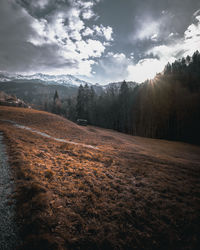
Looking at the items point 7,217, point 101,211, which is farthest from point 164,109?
point 7,217

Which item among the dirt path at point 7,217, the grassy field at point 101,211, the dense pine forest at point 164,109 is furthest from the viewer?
the dense pine forest at point 164,109

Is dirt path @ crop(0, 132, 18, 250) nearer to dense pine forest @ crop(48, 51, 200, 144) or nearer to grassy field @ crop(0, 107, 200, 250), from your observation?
grassy field @ crop(0, 107, 200, 250)

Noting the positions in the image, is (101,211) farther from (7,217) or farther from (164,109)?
(164,109)

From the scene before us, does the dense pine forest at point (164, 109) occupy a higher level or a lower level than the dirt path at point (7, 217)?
higher

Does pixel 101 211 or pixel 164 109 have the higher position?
pixel 164 109

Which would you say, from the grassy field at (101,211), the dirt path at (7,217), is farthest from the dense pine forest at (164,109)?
the dirt path at (7,217)

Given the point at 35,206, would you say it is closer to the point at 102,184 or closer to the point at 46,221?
the point at 46,221

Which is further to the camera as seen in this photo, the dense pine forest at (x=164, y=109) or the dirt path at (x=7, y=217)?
the dense pine forest at (x=164, y=109)

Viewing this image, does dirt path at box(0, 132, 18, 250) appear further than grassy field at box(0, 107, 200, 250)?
No

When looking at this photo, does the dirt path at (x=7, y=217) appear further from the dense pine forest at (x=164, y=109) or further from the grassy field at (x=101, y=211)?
the dense pine forest at (x=164, y=109)

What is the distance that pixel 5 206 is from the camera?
298 cm

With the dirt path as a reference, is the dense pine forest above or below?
above

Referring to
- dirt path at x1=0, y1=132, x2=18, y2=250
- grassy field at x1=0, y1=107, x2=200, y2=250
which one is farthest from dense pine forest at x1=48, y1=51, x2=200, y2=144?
dirt path at x1=0, y1=132, x2=18, y2=250

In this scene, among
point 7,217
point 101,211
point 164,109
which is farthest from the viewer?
point 164,109
